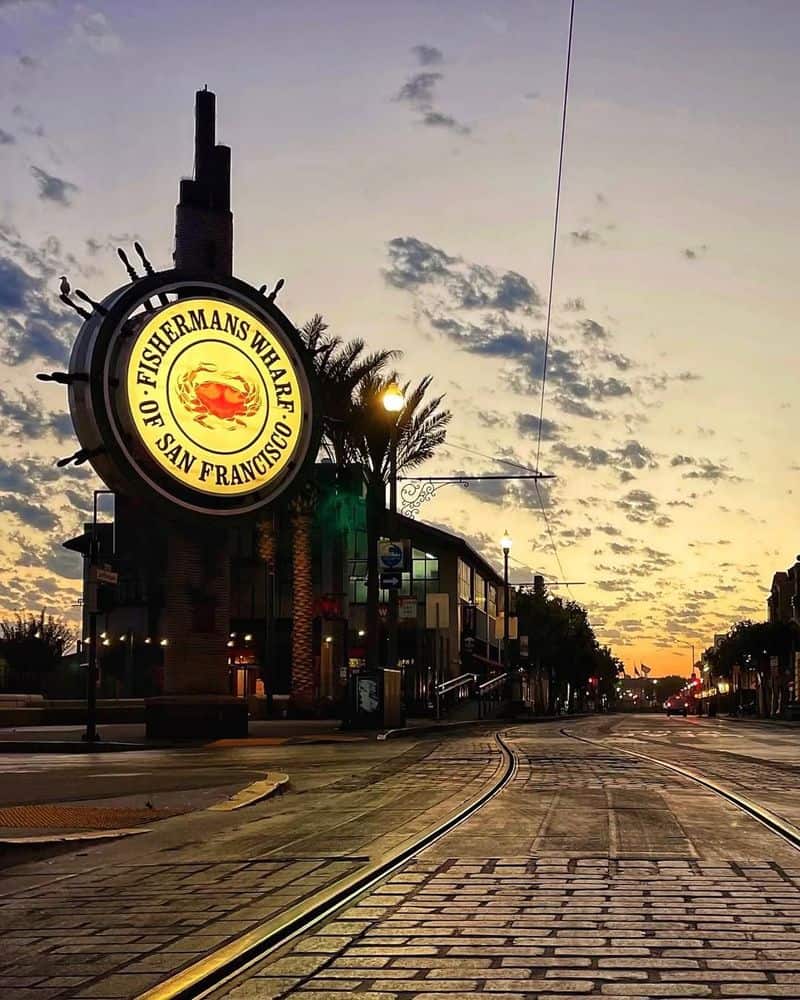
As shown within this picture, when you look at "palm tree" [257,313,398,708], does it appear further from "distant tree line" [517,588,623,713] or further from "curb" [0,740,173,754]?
"distant tree line" [517,588,623,713]

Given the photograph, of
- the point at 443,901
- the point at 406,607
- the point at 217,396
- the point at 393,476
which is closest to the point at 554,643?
the point at 406,607

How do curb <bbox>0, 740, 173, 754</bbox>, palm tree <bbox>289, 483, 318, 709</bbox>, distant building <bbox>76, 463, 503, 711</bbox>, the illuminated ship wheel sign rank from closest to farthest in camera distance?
1. curb <bbox>0, 740, 173, 754</bbox>
2. the illuminated ship wheel sign
3. palm tree <bbox>289, 483, 318, 709</bbox>
4. distant building <bbox>76, 463, 503, 711</bbox>

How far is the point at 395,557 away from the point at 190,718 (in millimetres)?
7537

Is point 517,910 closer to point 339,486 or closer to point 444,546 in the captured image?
point 339,486

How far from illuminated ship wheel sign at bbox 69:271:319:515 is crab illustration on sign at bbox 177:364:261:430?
0.09 feet

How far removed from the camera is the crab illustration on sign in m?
31.0

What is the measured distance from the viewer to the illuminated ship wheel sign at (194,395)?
2953 centimetres

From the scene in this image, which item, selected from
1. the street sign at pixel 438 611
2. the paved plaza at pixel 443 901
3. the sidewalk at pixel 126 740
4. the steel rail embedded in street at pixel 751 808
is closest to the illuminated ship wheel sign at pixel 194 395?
the sidewalk at pixel 126 740

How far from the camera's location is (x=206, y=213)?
34.5 metres

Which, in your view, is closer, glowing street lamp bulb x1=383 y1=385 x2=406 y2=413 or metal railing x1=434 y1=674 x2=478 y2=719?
glowing street lamp bulb x1=383 y1=385 x2=406 y2=413

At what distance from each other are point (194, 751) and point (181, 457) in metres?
7.18

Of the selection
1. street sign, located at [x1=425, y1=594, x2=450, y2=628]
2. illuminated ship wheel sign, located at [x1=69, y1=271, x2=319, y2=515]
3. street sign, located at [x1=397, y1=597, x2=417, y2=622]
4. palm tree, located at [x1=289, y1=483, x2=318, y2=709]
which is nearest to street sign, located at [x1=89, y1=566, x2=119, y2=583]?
illuminated ship wheel sign, located at [x1=69, y1=271, x2=319, y2=515]

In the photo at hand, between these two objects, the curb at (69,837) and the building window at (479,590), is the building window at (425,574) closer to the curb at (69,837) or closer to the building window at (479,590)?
the building window at (479,590)

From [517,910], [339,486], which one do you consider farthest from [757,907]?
[339,486]
